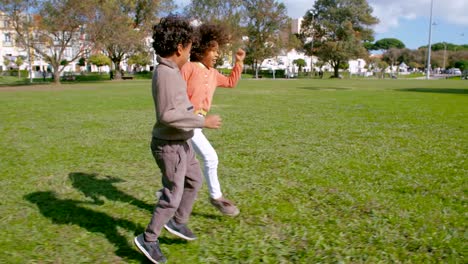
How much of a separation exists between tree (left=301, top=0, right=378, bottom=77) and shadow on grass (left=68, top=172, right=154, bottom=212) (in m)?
60.8

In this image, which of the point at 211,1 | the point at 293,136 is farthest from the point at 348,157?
the point at 211,1

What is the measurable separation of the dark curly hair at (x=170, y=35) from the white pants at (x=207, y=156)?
827 mm

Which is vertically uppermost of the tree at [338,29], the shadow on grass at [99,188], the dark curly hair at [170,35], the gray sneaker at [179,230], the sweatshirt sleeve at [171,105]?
the tree at [338,29]

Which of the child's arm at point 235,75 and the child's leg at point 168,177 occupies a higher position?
the child's arm at point 235,75

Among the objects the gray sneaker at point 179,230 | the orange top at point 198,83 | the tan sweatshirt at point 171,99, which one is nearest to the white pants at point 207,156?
the orange top at point 198,83

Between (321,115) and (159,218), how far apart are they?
896 cm

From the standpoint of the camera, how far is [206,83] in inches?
132

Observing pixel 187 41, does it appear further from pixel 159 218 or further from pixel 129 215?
pixel 129 215

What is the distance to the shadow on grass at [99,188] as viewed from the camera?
398cm

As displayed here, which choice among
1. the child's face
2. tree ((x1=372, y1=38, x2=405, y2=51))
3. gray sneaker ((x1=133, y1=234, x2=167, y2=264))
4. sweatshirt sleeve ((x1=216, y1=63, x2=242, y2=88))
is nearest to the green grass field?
gray sneaker ((x1=133, y1=234, x2=167, y2=264))

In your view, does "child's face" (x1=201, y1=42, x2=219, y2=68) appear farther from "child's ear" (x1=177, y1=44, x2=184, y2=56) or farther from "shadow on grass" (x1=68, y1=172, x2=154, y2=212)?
"shadow on grass" (x1=68, y1=172, x2=154, y2=212)

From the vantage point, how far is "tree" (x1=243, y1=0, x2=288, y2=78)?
6122cm

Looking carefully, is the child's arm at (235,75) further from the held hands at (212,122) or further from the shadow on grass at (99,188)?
the shadow on grass at (99,188)

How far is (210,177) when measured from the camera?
346 centimetres
